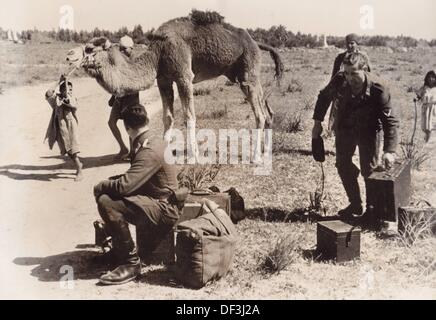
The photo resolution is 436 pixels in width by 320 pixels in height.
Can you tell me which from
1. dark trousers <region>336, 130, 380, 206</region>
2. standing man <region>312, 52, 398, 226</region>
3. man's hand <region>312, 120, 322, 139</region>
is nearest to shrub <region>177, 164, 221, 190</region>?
man's hand <region>312, 120, 322, 139</region>

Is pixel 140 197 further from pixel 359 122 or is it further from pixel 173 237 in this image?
pixel 359 122

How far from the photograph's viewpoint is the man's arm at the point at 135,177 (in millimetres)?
5387

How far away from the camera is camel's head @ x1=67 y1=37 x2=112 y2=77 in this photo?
26.9ft

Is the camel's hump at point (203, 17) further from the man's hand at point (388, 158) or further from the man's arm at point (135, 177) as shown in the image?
the man's arm at point (135, 177)

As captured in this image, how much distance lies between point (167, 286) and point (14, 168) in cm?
532

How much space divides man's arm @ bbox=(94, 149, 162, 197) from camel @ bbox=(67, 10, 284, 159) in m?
3.42

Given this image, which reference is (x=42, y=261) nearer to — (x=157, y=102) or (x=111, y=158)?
(x=111, y=158)

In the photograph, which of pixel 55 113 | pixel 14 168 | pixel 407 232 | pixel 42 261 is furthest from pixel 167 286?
pixel 14 168

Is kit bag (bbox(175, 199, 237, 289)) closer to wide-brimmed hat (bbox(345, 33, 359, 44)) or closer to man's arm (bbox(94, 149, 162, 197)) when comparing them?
man's arm (bbox(94, 149, 162, 197))

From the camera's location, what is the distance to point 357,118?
6.92 meters

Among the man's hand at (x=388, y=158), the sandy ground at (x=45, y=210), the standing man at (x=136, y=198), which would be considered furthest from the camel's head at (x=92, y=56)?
the man's hand at (x=388, y=158)

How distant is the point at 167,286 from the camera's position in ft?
18.0

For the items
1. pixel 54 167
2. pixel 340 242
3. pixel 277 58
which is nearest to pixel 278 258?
pixel 340 242

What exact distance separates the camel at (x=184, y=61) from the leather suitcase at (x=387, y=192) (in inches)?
128
